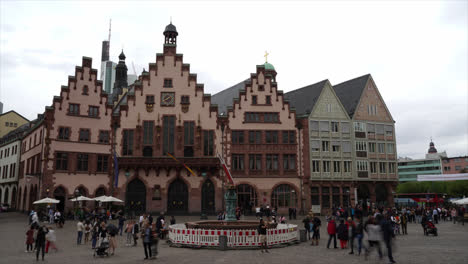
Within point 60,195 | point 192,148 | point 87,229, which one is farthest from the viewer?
point 192,148

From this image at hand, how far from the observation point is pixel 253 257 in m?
18.8

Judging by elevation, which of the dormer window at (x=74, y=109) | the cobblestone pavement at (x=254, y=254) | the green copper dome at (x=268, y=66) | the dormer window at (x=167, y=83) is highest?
the green copper dome at (x=268, y=66)

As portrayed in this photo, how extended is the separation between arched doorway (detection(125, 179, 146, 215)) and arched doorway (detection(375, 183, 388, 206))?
33366mm

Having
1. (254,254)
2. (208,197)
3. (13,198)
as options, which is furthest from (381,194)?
(13,198)

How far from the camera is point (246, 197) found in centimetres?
5003

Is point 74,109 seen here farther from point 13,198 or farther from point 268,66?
point 268,66

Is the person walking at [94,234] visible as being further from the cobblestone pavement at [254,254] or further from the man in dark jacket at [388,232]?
the man in dark jacket at [388,232]

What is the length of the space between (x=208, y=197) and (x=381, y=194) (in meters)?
25.9

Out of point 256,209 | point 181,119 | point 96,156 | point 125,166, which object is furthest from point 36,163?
point 256,209

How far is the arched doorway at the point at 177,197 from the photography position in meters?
48.6

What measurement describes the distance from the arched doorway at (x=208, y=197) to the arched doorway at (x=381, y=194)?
2449cm

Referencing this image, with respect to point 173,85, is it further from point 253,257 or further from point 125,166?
point 253,257

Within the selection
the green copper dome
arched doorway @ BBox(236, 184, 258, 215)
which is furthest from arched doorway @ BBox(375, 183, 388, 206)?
the green copper dome

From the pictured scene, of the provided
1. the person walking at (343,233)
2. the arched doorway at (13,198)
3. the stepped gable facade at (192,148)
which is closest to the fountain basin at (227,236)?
the person walking at (343,233)
